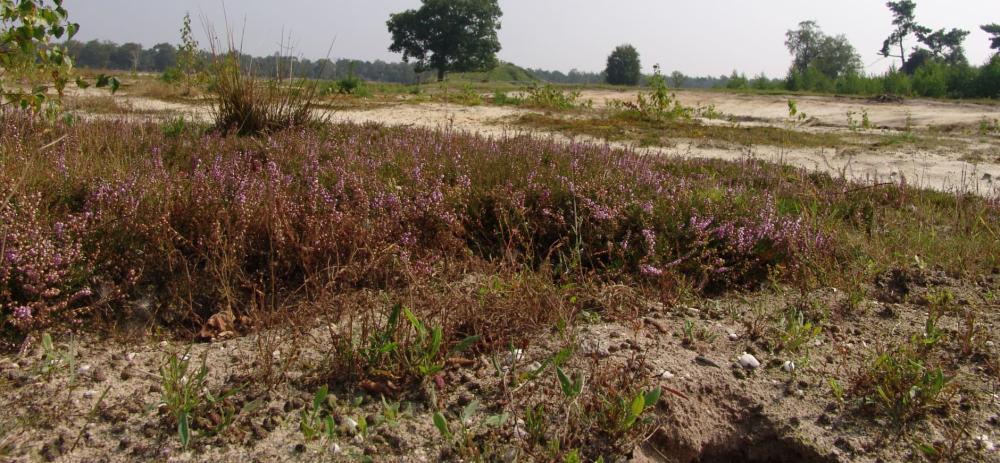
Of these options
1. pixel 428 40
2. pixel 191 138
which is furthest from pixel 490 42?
pixel 191 138

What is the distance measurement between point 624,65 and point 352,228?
75927mm

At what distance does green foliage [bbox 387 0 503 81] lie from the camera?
64562 millimetres

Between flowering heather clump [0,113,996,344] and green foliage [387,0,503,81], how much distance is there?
202ft

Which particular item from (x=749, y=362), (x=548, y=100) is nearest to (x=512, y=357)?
(x=749, y=362)

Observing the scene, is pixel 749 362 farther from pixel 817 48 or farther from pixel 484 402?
pixel 817 48

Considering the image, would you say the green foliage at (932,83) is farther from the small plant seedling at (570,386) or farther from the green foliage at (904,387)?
the small plant seedling at (570,386)

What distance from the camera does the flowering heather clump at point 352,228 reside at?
3.03 m

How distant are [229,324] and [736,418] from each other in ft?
6.65

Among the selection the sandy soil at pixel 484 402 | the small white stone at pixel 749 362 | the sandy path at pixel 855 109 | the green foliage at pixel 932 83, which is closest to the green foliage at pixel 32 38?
the sandy soil at pixel 484 402

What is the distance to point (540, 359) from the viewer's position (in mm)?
2658

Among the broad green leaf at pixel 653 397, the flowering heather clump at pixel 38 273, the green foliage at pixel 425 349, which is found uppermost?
the flowering heather clump at pixel 38 273

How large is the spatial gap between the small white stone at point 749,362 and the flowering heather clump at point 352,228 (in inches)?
26.6

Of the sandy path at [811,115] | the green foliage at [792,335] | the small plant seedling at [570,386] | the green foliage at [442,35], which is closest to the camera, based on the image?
the small plant seedling at [570,386]

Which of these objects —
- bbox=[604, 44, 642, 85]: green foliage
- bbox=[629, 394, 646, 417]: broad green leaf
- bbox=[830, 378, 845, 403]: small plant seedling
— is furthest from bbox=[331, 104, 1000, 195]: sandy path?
bbox=[604, 44, 642, 85]: green foliage
